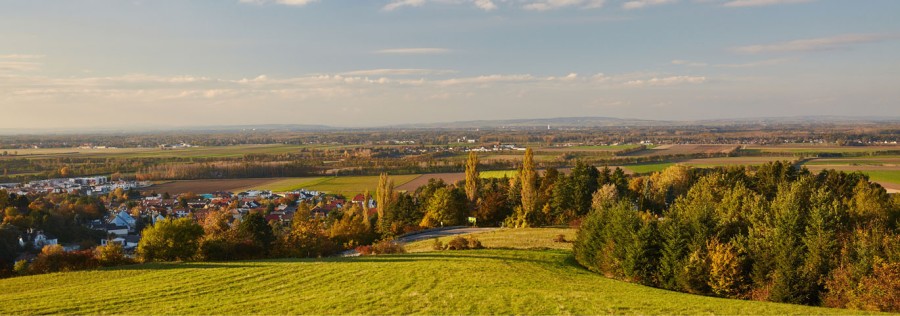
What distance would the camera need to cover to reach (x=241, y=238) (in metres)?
33.8

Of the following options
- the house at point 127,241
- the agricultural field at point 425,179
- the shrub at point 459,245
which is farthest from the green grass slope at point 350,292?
the agricultural field at point 425,179

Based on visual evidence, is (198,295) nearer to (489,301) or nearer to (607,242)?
(489,301)

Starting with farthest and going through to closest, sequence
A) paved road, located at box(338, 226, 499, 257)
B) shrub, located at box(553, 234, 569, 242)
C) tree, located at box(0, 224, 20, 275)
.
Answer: paved road, located at box(338, 226, 499, 257) < tree, located at box(0, 224, 20, 275) < shrub, located at box(553, 234, 569, 242)

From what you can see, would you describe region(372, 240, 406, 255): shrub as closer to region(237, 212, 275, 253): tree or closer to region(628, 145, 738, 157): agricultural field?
region(237, 212, 275, 253): tree

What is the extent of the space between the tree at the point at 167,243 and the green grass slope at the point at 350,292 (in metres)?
3.41

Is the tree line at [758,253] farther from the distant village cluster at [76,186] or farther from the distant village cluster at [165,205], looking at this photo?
the distant village cluster at [76,186]

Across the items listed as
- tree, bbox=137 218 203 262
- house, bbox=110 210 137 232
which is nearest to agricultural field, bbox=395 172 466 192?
house, bbox=110 210 137 232

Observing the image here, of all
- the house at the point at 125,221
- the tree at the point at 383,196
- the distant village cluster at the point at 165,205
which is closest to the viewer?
the tree at the point at 383,196

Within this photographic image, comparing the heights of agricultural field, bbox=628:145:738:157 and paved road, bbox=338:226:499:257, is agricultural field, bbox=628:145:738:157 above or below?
above

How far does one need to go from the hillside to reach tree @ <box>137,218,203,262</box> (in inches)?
135

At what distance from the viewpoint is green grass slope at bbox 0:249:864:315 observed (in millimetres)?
16719

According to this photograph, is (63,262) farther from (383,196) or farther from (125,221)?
(125,221)

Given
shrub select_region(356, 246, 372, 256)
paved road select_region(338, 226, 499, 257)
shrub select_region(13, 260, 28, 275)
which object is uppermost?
shrub select_region(13, 260, 28, 275)

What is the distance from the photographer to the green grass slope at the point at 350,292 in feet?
54.9
